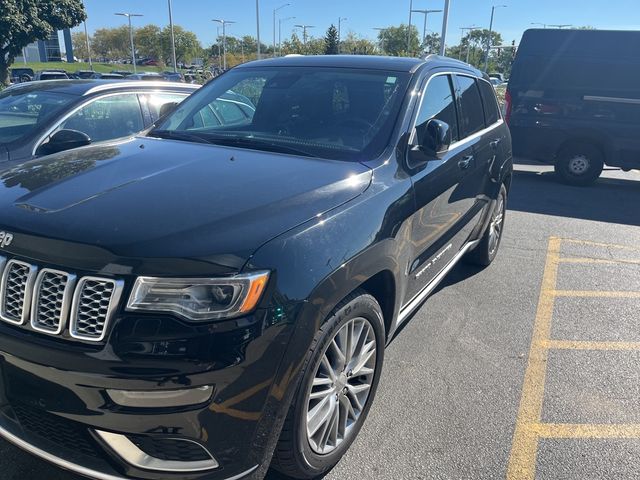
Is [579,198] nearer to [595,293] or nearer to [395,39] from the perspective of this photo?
[595,293]

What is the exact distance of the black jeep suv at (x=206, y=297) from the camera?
181cm

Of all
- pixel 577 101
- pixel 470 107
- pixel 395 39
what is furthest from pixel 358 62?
pixel 395 39

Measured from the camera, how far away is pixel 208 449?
1.87 metres

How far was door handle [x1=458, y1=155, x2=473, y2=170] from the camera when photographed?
12.2ft

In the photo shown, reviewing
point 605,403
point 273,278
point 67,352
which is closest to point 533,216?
point 605,403

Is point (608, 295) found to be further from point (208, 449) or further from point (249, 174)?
point (208, 449)

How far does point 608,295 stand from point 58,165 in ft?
14.8

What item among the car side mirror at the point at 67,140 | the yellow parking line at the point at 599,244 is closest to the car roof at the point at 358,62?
the car side mirror at the point at 67,140

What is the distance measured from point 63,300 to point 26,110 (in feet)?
12.7

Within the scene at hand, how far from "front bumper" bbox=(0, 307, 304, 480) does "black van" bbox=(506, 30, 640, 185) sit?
8877mm

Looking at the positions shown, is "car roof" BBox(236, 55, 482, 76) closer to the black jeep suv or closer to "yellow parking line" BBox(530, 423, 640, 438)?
the black jeep suv

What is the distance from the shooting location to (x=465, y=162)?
3811mm

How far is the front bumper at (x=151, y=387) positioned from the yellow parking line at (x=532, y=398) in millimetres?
1389

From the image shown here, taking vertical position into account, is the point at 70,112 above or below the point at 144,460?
above
